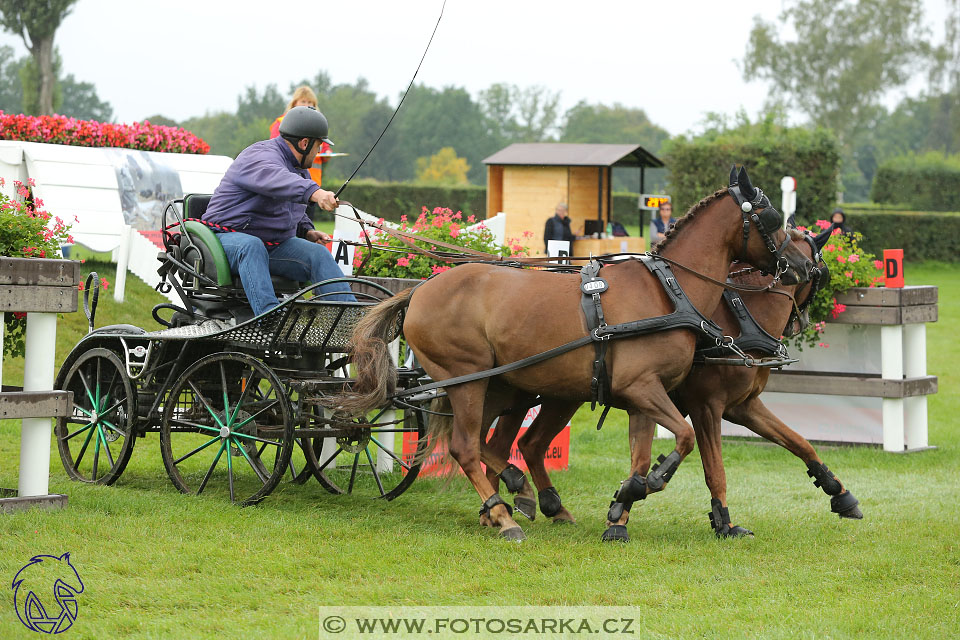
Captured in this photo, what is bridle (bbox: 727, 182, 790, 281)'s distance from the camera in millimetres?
6051

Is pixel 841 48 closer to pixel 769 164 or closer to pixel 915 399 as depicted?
pixel 769 164

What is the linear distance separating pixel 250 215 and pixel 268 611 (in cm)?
312

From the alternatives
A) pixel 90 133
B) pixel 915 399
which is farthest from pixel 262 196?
pixel 90 133

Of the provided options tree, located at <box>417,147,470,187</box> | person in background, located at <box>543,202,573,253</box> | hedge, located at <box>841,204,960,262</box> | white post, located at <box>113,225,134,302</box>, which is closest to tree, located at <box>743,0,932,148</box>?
tree, located at <box>417,147,470,187</box>

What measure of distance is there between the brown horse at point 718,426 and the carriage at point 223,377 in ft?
2.10

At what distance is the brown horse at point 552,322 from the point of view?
5918 millimetres

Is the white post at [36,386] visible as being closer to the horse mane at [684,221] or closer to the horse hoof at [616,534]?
the horse hoof at [616,534]

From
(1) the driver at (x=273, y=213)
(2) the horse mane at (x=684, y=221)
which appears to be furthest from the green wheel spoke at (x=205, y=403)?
(2) the horse mane at (x=684, y=221)

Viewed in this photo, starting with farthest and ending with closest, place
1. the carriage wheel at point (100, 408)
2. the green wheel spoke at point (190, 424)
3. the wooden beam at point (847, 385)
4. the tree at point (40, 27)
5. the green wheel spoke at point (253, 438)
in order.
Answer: the tree at point (40, 27)
the wooden beam at point (847, 385)
the carriage wheel at point (100, 408)
the green wheel spoke at point (190, 424)
the green wheel spoke at point (253, 438)

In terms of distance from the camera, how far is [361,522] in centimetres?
630

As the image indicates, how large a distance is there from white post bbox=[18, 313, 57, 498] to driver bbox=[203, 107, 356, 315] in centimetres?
117

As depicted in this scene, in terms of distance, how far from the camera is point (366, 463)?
340 inches

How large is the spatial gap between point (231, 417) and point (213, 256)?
0.97 metres

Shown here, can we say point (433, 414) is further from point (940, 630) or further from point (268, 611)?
point (940, 630)
